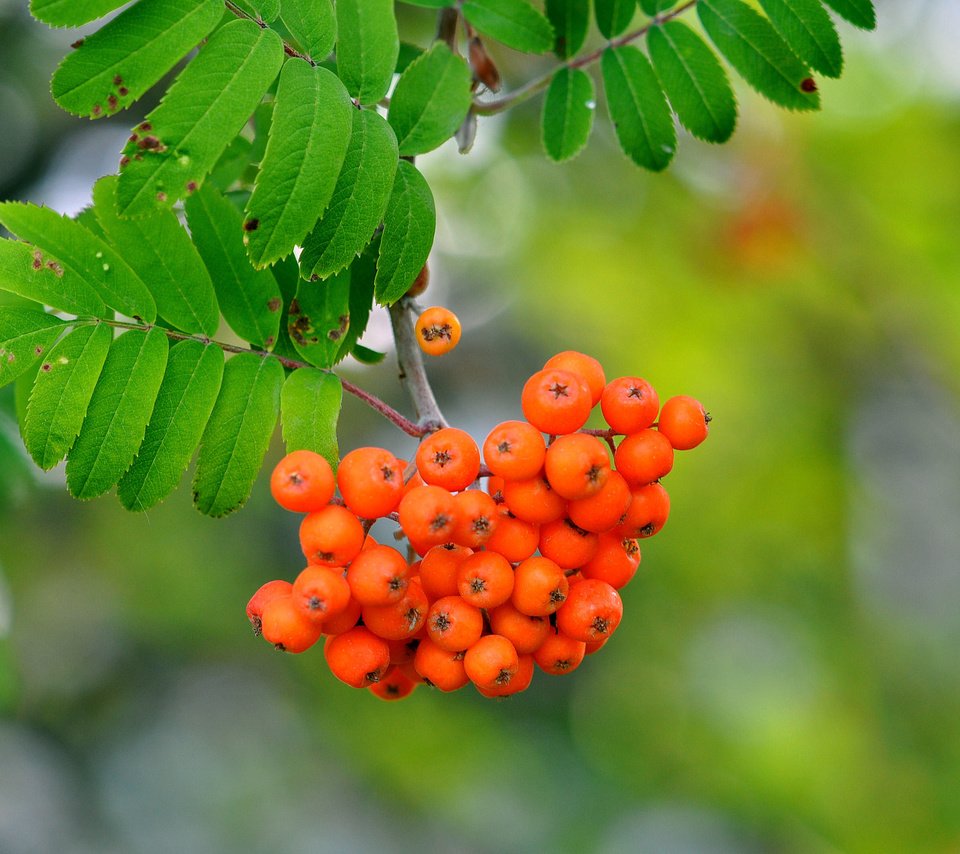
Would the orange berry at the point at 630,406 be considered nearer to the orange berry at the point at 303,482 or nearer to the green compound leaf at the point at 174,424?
the orange berry at the point at 303,482

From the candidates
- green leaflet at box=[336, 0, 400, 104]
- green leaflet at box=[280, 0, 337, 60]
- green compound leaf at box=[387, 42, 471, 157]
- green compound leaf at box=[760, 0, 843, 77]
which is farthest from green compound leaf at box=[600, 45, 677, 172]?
green leaflet at box=[280, 0, 337, 60]

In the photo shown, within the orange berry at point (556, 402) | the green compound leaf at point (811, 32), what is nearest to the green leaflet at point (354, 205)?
the orange berry at point (556, 402)

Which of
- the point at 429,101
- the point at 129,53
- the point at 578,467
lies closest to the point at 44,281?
the point at 129,53

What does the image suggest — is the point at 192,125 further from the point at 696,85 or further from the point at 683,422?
the point at 696,85

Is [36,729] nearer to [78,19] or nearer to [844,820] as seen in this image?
[844,820]

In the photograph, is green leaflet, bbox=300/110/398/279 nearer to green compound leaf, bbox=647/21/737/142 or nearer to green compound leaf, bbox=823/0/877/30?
green compound leaf, bbox=647/21/737/142

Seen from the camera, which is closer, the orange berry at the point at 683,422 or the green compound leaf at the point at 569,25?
the orange berry at the point at 683,422
